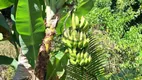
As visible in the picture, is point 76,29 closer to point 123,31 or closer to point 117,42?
point 117,42

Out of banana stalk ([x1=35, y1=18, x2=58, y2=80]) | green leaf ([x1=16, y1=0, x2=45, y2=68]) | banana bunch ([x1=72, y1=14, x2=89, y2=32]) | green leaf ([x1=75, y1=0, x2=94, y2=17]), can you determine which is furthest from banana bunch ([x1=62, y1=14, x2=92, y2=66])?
green leaf ([x1=75, y1=0, x2=94, y2=17])

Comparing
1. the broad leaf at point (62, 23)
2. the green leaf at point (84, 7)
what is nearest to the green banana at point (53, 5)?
the broad leaf at point (62, 23)

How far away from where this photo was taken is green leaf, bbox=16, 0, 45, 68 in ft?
7.41

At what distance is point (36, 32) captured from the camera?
7.75 feet

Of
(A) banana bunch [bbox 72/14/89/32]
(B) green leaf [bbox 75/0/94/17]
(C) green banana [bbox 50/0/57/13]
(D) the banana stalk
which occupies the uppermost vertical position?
(C) green banana [bbox 50/0/57/13]

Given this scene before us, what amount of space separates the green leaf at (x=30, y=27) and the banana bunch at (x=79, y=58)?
0.26 metres

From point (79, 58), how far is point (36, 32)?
0.37 meters

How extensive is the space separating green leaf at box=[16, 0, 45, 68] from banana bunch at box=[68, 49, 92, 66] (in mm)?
264

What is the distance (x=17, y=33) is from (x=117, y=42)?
10.9 ft

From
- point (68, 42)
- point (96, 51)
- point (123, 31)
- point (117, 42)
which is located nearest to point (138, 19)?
point (123, 31)

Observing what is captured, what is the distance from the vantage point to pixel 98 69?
8.58ft

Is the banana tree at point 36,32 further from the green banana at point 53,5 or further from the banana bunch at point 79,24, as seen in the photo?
the banana bunch at point 79,24

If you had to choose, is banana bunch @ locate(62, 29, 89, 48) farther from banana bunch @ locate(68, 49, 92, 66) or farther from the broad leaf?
the broad leaf

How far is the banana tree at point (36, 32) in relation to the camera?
89.4 inches
